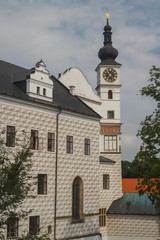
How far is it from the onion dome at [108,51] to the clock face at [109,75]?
0.98 metres

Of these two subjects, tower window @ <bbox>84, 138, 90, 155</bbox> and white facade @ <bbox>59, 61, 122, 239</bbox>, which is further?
white facade @ <bbox>59, 61, 122, 239</bbox>

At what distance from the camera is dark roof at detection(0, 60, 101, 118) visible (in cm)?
2217

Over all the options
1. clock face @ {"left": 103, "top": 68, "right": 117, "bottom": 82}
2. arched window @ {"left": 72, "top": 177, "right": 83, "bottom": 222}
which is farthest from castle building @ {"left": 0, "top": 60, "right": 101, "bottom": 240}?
clock face @ {"left": 103, "top": 68, "right": 117, "bottom": 82}

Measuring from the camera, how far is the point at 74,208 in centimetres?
2516

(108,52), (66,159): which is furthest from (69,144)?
(108,52)

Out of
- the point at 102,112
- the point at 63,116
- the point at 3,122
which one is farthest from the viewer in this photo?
the point at 102,112

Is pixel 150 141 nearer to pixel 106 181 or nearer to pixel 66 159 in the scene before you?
pixel 66 159

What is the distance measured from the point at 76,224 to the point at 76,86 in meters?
12.6

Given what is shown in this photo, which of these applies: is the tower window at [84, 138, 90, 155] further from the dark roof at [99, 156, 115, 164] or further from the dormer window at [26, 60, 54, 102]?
the dark roof at [99, 156, 115, 164]

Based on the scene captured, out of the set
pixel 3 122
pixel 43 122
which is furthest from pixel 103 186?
pixel 3 122

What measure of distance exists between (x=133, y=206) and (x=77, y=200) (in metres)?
7.71

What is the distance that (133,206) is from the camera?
102ft

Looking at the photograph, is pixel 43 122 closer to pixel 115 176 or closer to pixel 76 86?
pixel 76 86

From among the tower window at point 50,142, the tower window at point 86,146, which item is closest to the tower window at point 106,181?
the tower window at point 86,146
